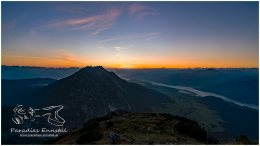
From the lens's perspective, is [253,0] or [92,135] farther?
[253,0]

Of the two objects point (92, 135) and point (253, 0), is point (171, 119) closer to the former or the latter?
point (92, 135)

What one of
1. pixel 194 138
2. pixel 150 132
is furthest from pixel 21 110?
pixel 194 138

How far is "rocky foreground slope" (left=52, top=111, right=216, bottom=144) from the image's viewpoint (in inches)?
762

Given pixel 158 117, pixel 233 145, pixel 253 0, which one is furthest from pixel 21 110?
pixel 253 0

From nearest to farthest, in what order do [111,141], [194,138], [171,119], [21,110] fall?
[111,141]
[194,138]
[171,119]
[21,110]

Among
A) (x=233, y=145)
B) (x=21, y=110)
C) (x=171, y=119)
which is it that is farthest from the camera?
(x=21, y=110)

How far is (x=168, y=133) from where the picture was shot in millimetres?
22031

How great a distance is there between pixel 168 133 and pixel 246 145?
→ 5188 mm

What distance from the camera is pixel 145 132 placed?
22.0 meters

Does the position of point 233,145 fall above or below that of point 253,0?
below

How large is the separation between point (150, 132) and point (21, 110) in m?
17.0

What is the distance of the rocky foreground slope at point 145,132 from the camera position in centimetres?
1936

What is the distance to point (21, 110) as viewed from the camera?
33.3 metres

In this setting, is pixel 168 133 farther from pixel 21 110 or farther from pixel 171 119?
pixel 21 110
